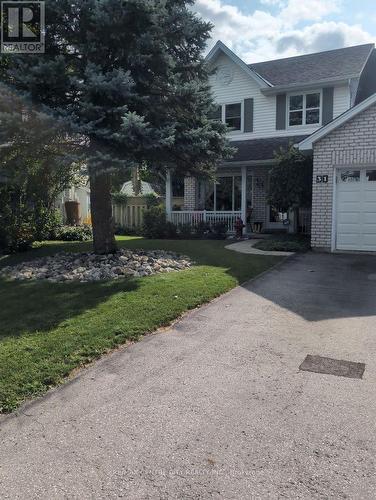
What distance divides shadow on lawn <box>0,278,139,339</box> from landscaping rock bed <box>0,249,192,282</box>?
0.52m

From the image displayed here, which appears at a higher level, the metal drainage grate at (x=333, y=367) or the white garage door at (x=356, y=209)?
the white garage door at (x=356, y=209)

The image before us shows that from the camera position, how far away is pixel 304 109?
1839 centimetres

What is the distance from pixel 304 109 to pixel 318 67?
6.69 ft

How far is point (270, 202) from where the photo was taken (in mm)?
15156

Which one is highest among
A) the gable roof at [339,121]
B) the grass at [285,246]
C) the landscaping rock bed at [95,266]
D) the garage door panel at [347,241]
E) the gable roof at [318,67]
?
the gable roof at [318,67]

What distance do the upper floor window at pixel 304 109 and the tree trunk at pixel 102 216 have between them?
10.8m

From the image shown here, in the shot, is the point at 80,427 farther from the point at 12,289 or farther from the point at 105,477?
the point at 12,289

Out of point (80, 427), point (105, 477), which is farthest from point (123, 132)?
point (105, 477)

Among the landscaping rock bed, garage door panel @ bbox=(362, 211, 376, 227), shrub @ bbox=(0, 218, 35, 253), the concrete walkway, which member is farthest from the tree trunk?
garage door panel @ bbox=(362, 211, 376, 227)

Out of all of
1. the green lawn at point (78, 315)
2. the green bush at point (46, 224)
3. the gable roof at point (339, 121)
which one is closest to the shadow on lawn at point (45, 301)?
the green lawn at point (78, 315)

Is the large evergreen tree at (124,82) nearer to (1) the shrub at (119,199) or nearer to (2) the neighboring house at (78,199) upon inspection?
(2) the neighboring house at (78,199)

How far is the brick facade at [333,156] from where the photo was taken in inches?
479

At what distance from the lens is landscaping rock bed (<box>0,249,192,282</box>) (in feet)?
Answer: 29.5

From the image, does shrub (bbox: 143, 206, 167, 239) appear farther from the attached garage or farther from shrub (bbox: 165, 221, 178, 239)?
the attached garage
